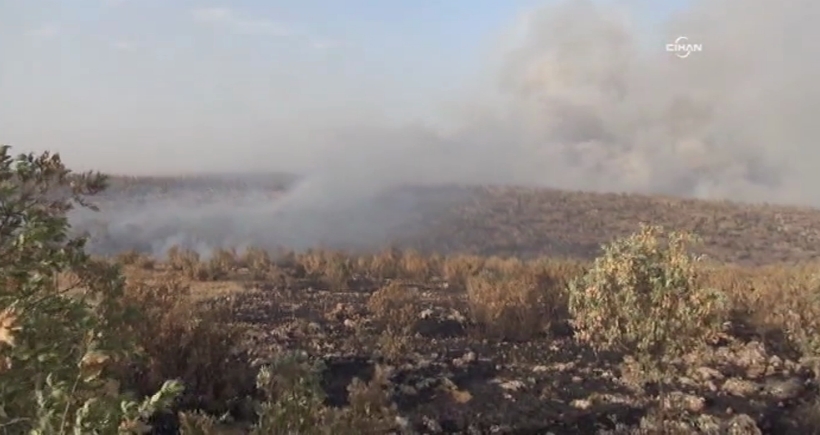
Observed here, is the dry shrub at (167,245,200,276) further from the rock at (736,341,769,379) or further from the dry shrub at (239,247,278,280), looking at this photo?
the rock at (736,341,769,379)

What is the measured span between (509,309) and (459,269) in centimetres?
826

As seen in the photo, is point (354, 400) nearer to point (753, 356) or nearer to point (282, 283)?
point (753, 356)

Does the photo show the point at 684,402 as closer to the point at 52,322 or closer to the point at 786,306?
the point at 786,306

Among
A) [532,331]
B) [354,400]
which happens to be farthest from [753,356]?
[354,400]

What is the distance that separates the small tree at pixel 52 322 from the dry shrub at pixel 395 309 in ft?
33.9

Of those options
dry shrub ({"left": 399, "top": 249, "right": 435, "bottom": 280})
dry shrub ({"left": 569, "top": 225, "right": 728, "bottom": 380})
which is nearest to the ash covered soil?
dry shrub ({"left": 399, "top": 249, "right": 435, "bottom": 280})

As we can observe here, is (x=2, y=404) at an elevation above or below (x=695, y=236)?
below

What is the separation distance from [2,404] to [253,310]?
13.2 m

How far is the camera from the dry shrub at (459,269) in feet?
77.3

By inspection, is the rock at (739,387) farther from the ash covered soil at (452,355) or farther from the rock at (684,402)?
the rock at (684,402)

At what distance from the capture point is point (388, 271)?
24844 mm

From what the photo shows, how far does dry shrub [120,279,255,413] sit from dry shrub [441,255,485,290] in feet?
37.7

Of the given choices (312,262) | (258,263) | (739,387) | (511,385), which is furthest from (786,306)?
(258,263)

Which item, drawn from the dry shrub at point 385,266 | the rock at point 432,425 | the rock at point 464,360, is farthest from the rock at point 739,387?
the dry shrub at point 385,266
